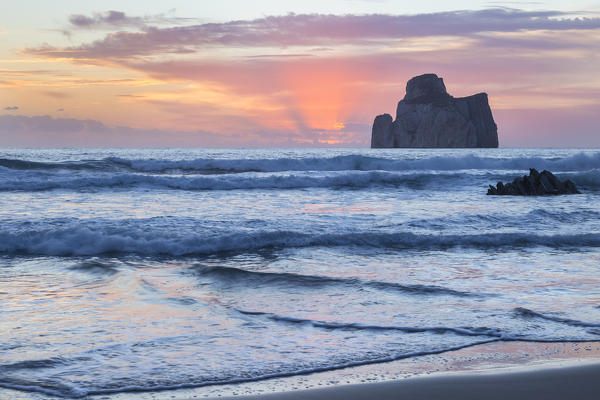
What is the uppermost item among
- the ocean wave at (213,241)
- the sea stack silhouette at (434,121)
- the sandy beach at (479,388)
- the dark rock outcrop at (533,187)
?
the sea stack silhouette at (434,121)

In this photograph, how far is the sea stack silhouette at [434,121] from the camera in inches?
6284

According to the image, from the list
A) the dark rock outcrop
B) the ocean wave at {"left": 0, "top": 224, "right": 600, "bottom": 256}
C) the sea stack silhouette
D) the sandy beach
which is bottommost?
the ocean wave at {"left": 0, "top": 224, "right": 600, "bottom": 256}

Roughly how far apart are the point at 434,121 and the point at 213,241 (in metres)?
156

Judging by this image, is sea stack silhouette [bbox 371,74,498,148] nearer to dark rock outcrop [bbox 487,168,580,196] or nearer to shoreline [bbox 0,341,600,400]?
dark rock outcrop [bbox 487,168,580,196]

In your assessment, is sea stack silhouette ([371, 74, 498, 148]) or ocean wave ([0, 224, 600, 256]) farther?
sea stack silhouette ([371, 74, 498, 148])

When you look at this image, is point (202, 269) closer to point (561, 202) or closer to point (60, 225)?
point (60, 225)

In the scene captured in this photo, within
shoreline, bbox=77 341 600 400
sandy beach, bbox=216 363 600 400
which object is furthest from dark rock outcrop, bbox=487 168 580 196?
sandy beach, bbox=216 363 600 400

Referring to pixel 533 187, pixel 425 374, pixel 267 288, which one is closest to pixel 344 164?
pixel 533 187

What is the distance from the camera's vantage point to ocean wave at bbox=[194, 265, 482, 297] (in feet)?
21.4

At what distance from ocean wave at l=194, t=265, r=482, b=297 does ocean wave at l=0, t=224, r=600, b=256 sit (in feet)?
6.02

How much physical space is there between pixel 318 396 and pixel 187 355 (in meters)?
1.18

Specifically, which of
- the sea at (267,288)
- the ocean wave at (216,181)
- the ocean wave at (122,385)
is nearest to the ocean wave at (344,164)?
the ocean wave at (216,181)

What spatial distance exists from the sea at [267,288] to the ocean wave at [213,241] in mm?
35

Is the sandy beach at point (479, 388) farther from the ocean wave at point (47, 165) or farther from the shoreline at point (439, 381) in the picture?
the ocean wave at point (47, 165)
